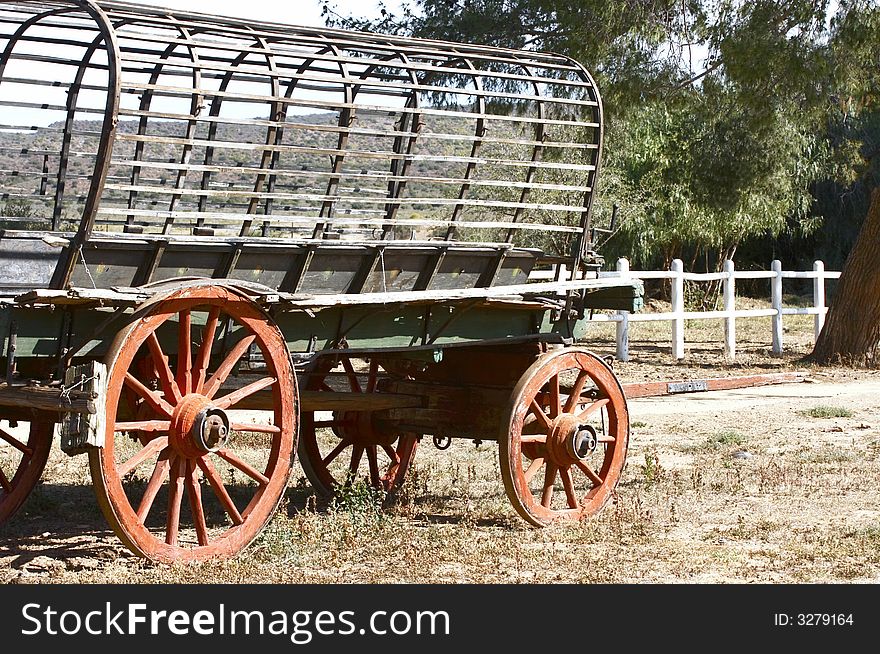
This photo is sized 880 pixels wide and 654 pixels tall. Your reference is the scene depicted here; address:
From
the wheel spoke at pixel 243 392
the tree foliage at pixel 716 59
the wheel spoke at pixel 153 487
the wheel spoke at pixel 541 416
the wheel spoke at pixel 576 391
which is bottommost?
the wheel spoke at pixel 153 487

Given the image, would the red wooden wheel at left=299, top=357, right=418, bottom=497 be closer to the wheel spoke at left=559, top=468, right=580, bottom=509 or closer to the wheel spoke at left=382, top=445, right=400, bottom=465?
the wheel spoke at left=382, top=445, right=400, bottom=465

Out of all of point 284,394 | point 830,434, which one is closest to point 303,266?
point 284,394

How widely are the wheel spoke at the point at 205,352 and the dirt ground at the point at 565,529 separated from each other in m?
0.88

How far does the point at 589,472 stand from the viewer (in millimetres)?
7676

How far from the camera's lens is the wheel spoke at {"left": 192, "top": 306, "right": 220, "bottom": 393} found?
5996 mm

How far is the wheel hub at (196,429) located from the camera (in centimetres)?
592

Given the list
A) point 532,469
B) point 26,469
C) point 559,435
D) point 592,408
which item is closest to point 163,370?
point 26,469

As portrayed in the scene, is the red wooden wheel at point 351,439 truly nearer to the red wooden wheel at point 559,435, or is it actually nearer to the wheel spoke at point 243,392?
the red wooden wheel at point 559,435

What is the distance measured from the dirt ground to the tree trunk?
19.0 feet

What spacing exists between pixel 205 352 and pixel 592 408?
2642mm

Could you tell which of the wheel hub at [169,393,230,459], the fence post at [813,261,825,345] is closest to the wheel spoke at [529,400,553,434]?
the wheel hub at [169,393,230,459]

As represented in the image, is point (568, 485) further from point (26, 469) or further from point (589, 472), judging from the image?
point (26, 469)

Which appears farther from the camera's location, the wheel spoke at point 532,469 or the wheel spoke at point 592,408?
the wheel spoke at point 592,408

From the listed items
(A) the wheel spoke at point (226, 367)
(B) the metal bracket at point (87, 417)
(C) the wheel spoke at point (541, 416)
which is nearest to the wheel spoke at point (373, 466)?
(C) the wheel spoke at point (541, 416)
